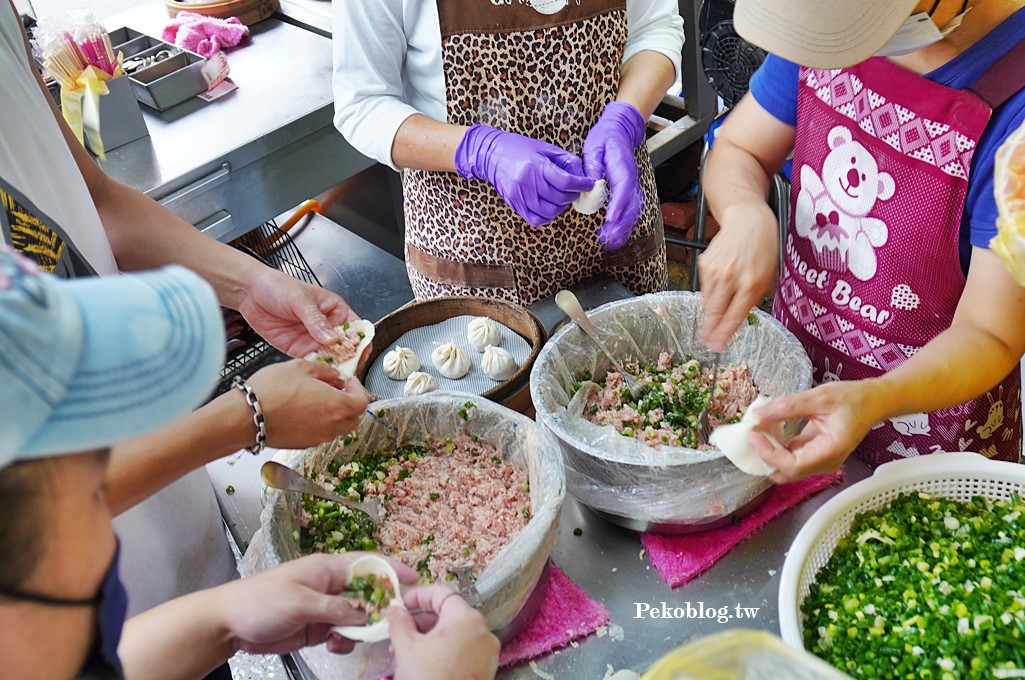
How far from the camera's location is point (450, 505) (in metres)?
1.44

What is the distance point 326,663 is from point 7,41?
41.9 inches

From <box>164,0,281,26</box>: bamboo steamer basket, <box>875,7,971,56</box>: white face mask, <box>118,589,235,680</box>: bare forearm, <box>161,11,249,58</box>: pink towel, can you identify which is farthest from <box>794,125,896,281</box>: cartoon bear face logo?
<box>164,0,281,26</box>: bamboo steamer basket

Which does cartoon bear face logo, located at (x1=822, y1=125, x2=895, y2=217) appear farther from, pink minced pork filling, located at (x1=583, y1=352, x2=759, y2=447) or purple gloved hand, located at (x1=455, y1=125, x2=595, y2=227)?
purple gloved hand, located at (x1=455, y1=125, x2=595, y2=227)

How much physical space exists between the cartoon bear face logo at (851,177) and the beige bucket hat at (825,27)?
1.01 ft

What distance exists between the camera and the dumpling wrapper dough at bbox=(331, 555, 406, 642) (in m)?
1.03

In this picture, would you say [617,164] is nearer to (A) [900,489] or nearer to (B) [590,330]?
(B) [590,330]

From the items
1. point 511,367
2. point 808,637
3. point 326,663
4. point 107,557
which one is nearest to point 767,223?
point 511,367

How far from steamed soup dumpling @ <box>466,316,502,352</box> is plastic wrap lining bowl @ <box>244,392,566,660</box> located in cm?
37

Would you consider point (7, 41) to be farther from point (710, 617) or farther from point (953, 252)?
point (953, 252)

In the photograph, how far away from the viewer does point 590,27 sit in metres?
1.92

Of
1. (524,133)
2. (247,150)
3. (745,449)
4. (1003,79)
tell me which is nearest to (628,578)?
(745,449)

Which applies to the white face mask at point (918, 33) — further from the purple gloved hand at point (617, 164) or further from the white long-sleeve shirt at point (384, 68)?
the white long-sleeve shirt at point (384, 68)

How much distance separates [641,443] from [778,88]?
33.6 inches

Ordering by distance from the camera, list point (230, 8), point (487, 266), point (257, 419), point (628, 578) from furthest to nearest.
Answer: point (230, 8)
point (487, 266)
point (628, 578)
point (257, 419)
